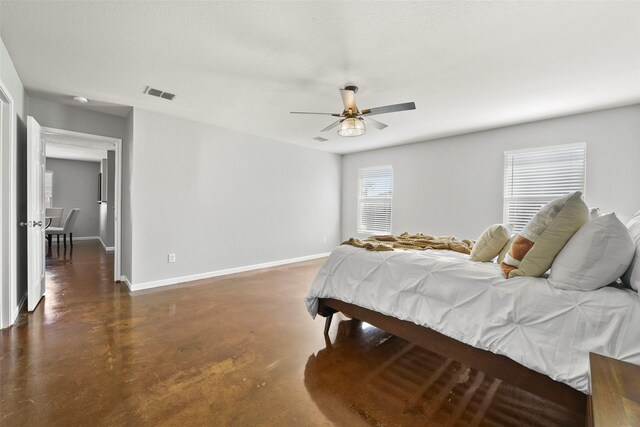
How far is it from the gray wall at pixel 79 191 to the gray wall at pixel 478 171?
8128 millimetres

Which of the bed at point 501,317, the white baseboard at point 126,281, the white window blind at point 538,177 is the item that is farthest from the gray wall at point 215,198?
the white window blind at point 538,177

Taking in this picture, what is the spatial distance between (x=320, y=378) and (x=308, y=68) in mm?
2610

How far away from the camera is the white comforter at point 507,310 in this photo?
1355mm

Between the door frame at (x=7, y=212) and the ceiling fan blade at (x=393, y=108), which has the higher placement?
the ceiling fan blade at (x=393, y=108)

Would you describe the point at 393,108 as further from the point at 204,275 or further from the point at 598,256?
the point at 204,275

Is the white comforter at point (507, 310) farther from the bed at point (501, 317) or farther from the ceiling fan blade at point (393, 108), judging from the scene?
the ceiling fan blade at point (393, 108)

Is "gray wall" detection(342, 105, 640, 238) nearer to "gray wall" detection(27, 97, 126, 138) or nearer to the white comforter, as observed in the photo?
the white comforter

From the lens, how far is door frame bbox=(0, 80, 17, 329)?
8.62ft

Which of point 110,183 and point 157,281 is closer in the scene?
point 157,281

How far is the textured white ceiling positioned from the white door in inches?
23.9

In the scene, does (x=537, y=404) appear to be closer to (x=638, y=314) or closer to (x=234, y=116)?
(x=638, y=314)

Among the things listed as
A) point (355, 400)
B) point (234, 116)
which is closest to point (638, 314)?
point (355, 400)

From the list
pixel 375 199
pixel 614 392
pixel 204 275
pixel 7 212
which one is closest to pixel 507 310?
pixel 614 392

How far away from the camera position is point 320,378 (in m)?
2.00
